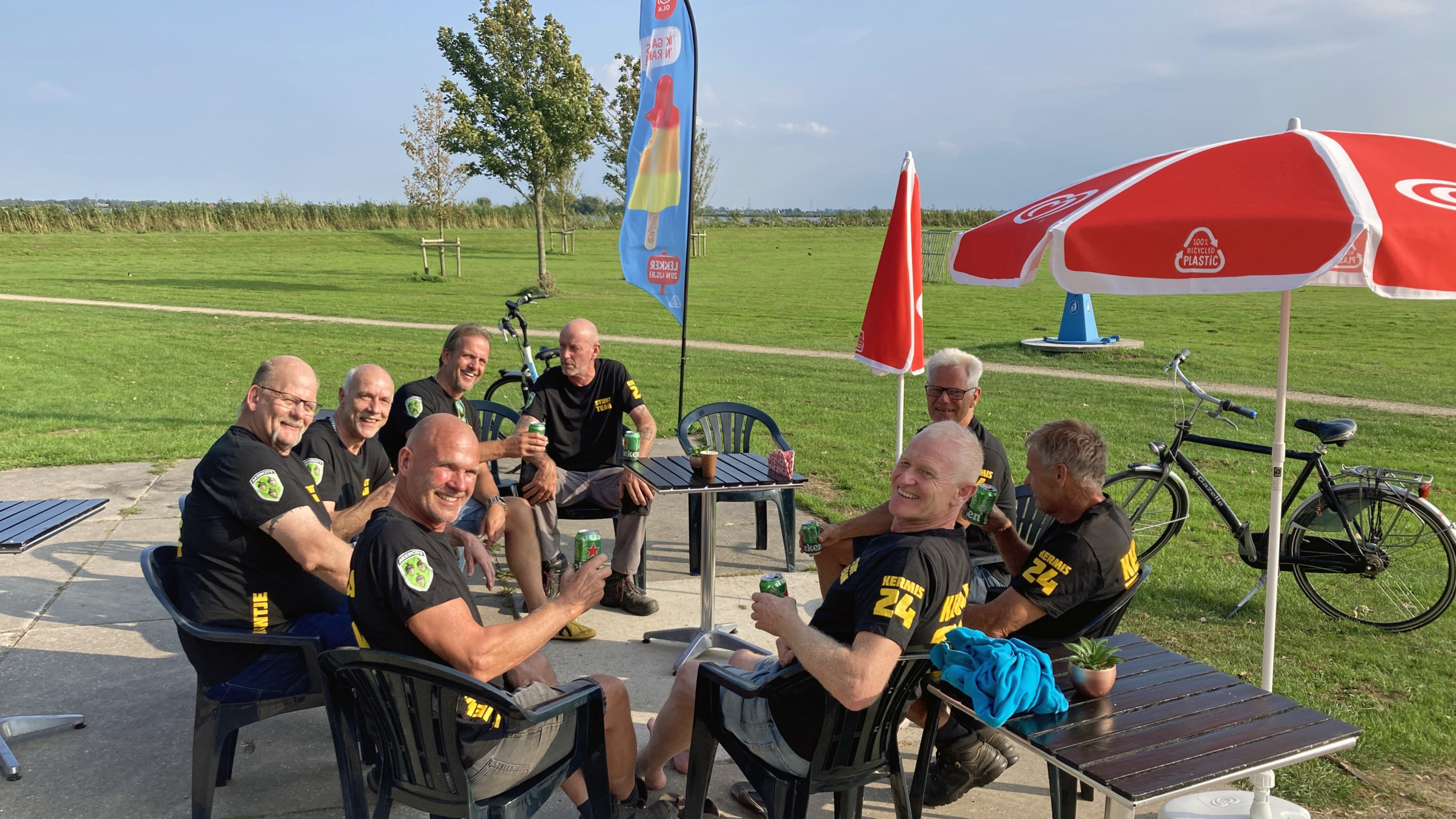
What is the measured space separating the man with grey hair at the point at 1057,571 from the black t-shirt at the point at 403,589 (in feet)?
5.07

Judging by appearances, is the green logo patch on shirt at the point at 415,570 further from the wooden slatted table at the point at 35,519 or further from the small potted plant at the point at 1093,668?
the wooden slatted table at the point at 35,519

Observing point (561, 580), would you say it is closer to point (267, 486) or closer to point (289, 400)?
point (267, 486)

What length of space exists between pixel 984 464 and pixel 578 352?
2.66m

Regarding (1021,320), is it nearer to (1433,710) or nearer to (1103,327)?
(1103,327)

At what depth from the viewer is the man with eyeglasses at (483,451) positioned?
5027 mm

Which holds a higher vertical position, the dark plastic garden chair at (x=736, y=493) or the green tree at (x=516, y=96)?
the green tree at (x=516, y=96)

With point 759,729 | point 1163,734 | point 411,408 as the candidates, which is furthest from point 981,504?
point 411,408

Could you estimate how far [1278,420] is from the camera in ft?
11.6

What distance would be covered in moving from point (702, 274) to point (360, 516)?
30338 mm

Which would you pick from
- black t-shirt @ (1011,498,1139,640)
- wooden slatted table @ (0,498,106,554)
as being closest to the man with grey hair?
black t-shirt @ (1011,498,1139,640)

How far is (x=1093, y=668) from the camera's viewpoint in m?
2.76

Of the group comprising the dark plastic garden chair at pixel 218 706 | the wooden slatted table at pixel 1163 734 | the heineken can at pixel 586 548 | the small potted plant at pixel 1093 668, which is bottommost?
the dark plastic garden chair at pixel 218 706

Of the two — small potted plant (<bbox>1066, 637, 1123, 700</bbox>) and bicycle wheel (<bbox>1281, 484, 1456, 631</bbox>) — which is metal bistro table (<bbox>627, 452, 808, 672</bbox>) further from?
bicycle wheel (<bbox>1281, 484, 1456, 631</bbox>)

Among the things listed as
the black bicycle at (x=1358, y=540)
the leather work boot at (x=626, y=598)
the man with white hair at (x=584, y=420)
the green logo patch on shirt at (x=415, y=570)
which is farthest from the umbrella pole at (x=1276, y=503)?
the man with white hair at (x=584, y=420)
